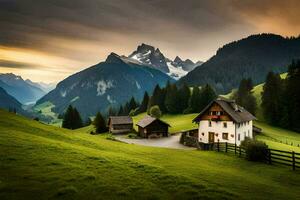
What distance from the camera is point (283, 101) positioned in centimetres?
10588

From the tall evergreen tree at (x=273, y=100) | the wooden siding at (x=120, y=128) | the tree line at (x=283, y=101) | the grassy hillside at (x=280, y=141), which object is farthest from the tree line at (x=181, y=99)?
the grassy hillside at (x=280, y=141)

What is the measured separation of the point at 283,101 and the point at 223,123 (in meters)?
53.0

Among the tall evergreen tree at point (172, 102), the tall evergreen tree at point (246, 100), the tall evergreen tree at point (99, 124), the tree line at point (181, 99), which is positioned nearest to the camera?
the tall evergreen tree at point (246, 100)

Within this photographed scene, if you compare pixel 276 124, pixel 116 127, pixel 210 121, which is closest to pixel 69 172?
pixel 210 121

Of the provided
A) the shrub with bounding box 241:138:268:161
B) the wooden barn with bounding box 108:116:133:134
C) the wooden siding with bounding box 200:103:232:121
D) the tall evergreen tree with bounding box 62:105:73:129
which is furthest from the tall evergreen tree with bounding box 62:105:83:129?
the shrub with bounding box 241:138:268:161

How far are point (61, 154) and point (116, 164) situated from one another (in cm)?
585

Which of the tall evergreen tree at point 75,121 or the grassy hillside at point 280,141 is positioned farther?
the tall evergreen tree at point 75,121

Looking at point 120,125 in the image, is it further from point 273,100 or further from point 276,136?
point 273,100

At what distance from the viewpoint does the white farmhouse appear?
63812mm

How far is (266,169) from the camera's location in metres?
30.8

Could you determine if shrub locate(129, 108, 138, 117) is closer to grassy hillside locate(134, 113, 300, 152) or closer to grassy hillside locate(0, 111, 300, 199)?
grassy hillside locate(134, 113, 300, 152)

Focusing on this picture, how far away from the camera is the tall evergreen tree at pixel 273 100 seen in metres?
106

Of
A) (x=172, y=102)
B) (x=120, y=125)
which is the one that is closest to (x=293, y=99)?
(x=172, y=102)

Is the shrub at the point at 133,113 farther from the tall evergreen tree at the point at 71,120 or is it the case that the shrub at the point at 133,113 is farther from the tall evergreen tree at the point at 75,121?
the tall evergreen tree at the point at 71,120
